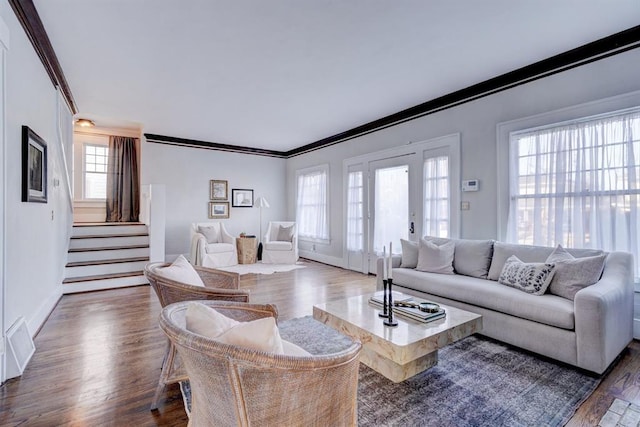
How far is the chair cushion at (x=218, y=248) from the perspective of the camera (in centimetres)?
585

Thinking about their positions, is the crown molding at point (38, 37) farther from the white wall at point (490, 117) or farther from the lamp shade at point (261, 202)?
the white wall at point (490, 117)

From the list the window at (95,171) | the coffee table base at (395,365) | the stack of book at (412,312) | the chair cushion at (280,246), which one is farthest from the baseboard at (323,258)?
the window at (95,171)

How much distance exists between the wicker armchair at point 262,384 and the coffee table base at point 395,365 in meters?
0.90

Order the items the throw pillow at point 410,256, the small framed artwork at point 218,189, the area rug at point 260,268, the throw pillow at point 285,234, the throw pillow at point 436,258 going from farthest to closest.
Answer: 1. the small framed artwork at point 218,189
2. the throw pillow at point 285,234
3. the area rug at point 260,268
4. the throw pillow at point 410,256
5. the throw pillow at point 436,258

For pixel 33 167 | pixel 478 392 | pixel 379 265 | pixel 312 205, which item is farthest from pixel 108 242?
pixel 478 392

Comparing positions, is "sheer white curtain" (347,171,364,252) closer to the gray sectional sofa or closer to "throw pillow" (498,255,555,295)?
the gray sectional sofa

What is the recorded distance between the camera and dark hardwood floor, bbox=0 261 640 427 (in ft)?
5.72

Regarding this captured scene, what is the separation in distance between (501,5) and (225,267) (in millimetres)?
5574

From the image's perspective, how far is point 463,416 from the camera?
Answer: 5.71 feet

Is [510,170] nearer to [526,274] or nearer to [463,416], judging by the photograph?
[526,274]

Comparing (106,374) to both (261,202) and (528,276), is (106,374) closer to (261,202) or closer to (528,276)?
(528,276)

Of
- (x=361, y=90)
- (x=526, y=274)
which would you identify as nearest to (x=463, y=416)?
(x=526, y=274)

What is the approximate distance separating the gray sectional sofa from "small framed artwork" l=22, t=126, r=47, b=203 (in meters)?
3.67

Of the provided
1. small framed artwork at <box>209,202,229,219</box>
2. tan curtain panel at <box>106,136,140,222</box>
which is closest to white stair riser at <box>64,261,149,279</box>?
small framed artwork at <box>209,202,229,219</box>
